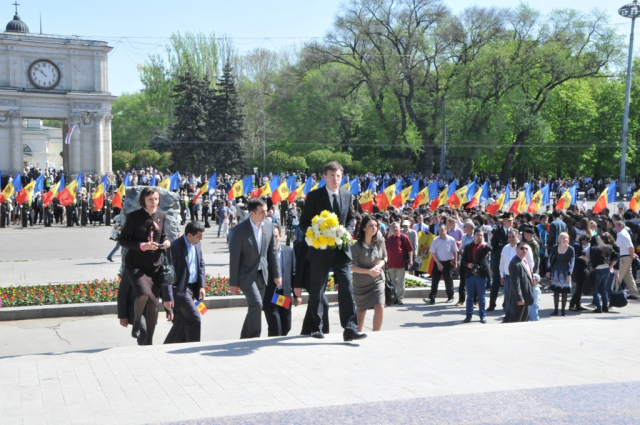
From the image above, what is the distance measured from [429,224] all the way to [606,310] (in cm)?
761

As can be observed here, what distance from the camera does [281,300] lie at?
8797 millimetres

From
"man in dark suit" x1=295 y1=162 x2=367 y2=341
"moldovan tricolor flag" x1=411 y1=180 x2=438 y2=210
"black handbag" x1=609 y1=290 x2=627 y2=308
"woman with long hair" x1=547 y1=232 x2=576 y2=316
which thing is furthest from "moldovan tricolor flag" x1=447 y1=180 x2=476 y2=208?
"man in dark suit" x1=295 y1=162 x2=367 y2=341

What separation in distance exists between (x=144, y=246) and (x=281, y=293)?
1.80 m

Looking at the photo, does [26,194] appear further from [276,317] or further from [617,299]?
[617,299]

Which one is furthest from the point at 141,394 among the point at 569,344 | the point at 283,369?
the point at 569,344

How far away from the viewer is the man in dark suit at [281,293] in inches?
357

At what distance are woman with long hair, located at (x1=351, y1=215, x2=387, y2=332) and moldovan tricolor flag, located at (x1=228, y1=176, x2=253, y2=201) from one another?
71.3 ft

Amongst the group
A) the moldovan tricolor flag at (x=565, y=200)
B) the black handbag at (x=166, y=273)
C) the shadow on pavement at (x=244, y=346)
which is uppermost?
the moldovan tricolor flag at (x=565, y=200)

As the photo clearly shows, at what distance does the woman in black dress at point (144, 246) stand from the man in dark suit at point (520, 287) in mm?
5318

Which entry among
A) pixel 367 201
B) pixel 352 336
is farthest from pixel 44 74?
pixel 352 336

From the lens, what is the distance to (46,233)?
3036 centimetres

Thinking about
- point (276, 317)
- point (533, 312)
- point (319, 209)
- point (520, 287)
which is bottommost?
point (533, 312)

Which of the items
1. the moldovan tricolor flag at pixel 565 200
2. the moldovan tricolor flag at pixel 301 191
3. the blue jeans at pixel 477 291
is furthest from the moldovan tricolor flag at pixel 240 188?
the blue jeans at pixel 477 291

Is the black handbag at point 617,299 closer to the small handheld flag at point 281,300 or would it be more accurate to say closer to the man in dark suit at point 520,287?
the man in dark suit at point 520,287
